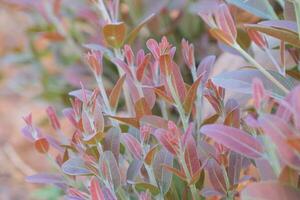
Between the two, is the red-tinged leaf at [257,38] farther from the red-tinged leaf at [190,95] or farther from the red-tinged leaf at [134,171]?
the red-tinged leaf at [134,171]

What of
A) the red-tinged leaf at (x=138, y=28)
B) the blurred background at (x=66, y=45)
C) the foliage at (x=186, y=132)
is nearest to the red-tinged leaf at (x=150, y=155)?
the foliage at (x=186, y=132)

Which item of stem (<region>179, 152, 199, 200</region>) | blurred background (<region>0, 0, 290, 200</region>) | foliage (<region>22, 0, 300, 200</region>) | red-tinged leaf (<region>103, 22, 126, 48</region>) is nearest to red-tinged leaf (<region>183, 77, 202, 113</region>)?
foliage (<region>22, 0, 300, 200</region>)

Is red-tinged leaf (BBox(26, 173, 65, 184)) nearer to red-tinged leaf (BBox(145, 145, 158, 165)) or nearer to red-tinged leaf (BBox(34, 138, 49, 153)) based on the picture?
red-tinged leaf (BBox(34, 138, 49, 153))

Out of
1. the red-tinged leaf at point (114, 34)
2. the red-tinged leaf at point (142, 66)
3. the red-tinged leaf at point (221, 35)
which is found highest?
the red-tinged leaf at point (221, 35)

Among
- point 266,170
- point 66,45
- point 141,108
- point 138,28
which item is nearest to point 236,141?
point 266,170

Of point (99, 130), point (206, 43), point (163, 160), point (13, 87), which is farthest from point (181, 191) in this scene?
point (13, 87)

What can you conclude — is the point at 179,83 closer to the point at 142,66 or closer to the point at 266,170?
the point at 142,66
